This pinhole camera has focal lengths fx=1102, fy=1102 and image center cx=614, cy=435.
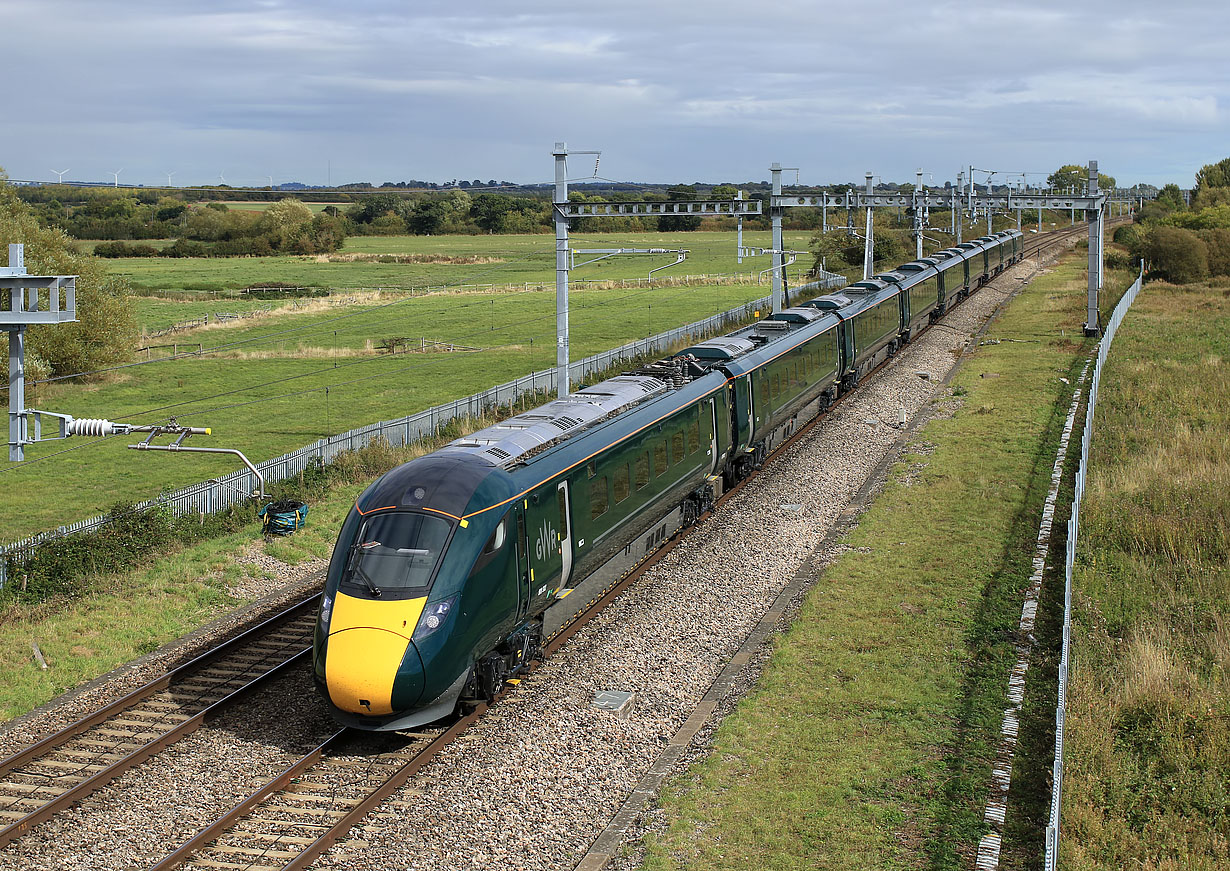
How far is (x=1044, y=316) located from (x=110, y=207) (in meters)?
148

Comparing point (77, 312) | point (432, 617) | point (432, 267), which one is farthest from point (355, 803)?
point (432, 267)

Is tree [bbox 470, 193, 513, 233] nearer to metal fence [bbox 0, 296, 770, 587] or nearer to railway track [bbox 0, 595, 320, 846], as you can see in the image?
metal fence [bbox 0, 296, 770, 587]

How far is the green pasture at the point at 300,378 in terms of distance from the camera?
35344 millimetres

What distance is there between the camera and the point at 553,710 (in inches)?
555

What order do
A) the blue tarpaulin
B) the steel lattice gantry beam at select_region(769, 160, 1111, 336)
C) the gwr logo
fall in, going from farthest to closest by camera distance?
the steel lattice gantry beam at select_region(769, 160, 1111, 336), the blue tarpaulin, the gwr logo

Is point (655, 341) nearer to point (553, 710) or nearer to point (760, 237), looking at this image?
point (553, 710)

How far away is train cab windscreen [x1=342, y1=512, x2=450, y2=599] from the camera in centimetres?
1277

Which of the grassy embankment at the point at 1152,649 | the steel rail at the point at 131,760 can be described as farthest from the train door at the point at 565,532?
the grassy embankment at the point at 1152,649

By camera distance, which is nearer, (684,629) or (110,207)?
(684,629)

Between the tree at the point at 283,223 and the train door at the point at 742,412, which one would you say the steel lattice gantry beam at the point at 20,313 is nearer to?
the train door at the point at 742,412

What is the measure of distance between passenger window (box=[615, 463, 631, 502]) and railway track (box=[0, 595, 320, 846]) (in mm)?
5252

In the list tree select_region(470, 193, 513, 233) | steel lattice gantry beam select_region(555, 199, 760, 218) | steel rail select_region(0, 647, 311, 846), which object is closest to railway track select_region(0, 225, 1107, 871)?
steel rail select_region(0, 647, 311, 846)

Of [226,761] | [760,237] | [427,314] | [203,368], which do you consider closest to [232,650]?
[226,761]

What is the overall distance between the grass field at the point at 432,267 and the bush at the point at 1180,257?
33.1 metres
